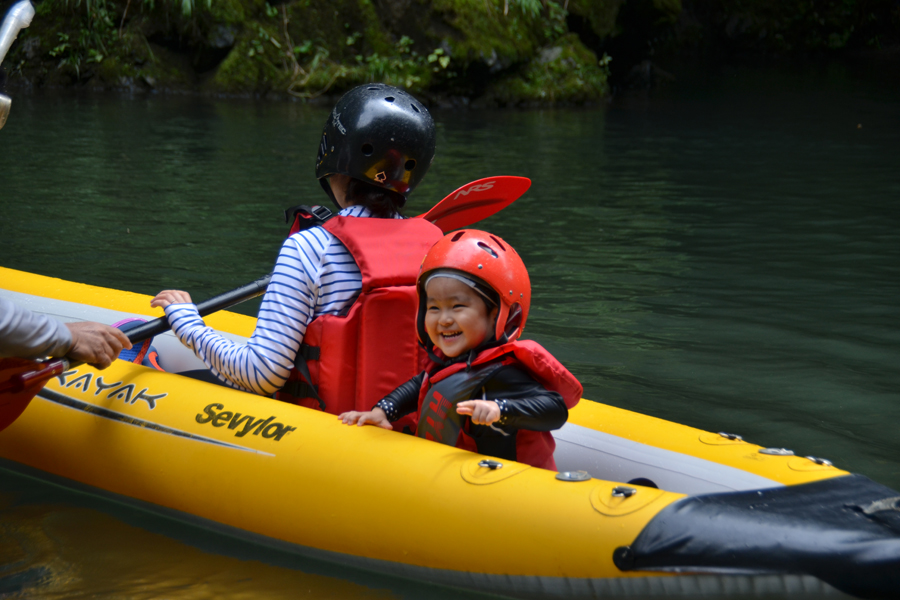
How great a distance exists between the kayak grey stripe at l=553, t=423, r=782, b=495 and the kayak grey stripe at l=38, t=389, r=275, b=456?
88cm

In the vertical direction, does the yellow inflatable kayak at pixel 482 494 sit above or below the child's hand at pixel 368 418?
below

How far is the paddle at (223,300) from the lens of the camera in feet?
8.55

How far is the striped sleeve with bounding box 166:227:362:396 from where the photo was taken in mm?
2490

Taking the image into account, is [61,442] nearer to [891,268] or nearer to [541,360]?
[541,360]

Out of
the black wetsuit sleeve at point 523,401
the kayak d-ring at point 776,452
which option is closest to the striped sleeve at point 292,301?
the black wetsuit sleeve at point 523,401

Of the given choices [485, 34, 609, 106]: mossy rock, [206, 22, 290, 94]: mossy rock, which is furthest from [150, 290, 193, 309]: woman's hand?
[206, 22, 290, 94]: mossy rock

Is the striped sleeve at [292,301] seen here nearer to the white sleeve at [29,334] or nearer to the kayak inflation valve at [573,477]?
the white sleeve at [29,334]

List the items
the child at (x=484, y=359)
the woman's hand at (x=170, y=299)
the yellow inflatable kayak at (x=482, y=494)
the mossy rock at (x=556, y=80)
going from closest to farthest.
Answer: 1. the yellow inflatable kayak at (x=482, y=494)
2. the child at (x=484, y=359)
3. the woman's hand at (x=170, y=299)
4. the mossy rock at (x=556, y=80)

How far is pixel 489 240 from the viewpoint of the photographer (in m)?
2.38

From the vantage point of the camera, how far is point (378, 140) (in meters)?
2.54

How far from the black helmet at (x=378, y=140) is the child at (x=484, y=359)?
1.10 feet

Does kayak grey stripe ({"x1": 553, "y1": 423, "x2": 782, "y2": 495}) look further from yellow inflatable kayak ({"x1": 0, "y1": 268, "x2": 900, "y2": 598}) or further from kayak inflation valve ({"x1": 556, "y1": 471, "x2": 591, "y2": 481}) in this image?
kayak inflation valve ({"x1": 556, "y1": 471, "x2": 591, "y2": 481})

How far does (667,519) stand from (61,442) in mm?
1920

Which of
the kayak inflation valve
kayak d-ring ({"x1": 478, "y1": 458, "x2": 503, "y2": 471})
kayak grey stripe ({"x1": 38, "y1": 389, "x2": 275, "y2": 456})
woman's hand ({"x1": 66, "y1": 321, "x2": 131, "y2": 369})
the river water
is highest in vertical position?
woman's hand ({"x1": 66, "y1": 321, "x2": 131, "y2": 369})
